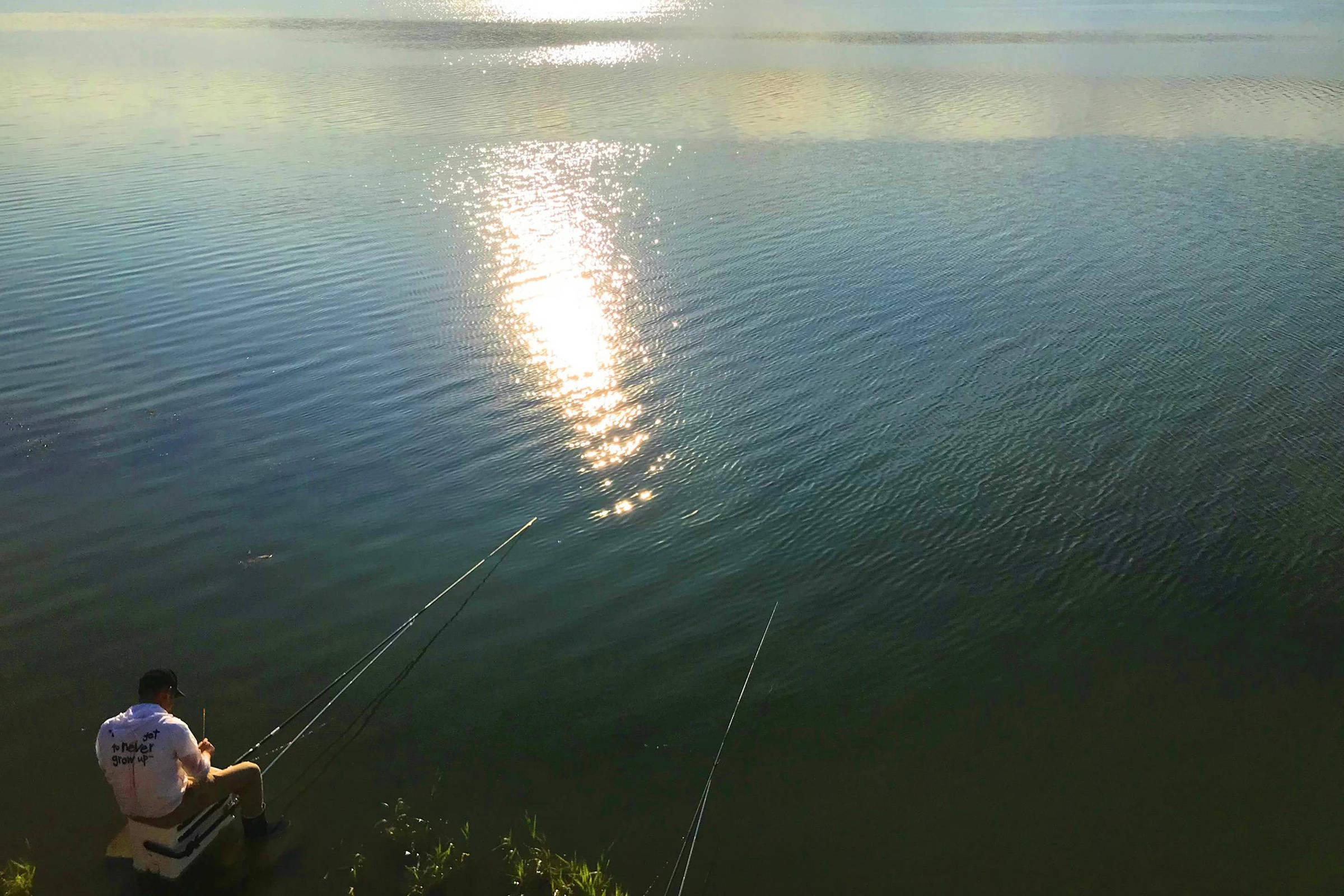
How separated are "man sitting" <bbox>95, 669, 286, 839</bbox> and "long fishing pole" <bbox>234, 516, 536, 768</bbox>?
2.85 ft

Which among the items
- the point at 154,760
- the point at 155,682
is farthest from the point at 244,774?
the point at 155,682

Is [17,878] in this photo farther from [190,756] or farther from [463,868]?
[463,868]

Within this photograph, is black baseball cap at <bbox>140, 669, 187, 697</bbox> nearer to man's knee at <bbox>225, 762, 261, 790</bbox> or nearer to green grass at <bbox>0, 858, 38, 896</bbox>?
man's knee at <bbox>225, 762, 261, 790</bbox>

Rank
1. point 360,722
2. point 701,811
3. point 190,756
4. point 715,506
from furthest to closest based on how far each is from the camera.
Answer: point 715,506, point 360,722, point 701,811, point 190,756

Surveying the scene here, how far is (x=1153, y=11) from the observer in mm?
53406

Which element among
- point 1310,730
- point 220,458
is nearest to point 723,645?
point 1310,730

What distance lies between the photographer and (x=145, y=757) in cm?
454

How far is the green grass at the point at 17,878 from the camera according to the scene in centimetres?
473

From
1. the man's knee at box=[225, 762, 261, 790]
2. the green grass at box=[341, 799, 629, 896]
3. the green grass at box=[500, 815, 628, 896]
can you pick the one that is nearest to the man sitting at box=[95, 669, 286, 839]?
the man's knee at box=[225, 762, 261, 790]

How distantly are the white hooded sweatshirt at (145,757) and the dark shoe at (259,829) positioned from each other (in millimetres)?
521

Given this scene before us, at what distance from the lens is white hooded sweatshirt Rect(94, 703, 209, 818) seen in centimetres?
454

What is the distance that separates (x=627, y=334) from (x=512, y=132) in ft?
43.2

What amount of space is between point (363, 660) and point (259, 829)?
140 centimetres

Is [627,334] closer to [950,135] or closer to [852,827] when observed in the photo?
[852,827]
